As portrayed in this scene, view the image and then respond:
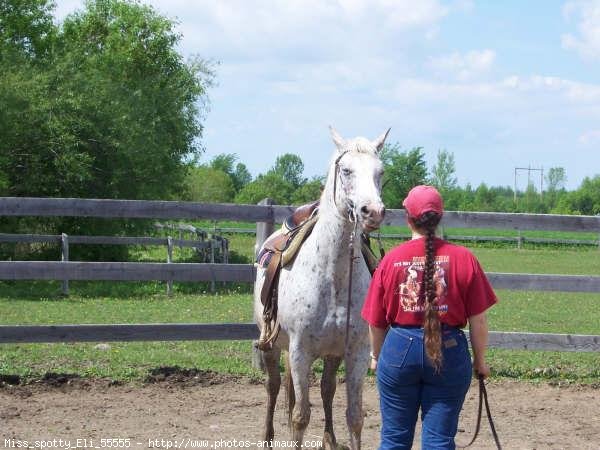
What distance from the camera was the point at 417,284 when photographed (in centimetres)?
349

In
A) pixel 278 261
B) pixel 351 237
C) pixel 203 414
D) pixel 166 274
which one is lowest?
pixel 203 414

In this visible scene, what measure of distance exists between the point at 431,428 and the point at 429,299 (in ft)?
1.84

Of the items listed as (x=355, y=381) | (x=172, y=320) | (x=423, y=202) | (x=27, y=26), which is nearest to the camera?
(x=423, y=202)

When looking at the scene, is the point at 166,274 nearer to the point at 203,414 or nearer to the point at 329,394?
the point at 203,414

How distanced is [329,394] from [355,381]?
66cm

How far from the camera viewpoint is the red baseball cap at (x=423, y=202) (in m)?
3.54

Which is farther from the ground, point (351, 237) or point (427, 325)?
point (351, 237)

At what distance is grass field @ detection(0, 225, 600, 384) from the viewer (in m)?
7.85

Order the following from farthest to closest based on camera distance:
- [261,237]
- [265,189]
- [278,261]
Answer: [265,189] < [261,237] < [278,261]

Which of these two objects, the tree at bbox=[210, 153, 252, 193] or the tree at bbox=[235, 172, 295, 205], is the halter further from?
the tree at bbox=[210, 153, 252, 193]

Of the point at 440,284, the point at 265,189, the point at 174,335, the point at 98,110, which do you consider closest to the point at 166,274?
the point at 174,335

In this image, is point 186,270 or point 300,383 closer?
point 300,383

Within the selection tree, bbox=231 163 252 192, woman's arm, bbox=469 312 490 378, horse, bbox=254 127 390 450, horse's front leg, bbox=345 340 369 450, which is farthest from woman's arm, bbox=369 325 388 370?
tree, bbox=231 163 252 192

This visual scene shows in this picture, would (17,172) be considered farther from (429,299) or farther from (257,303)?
(429,299)
